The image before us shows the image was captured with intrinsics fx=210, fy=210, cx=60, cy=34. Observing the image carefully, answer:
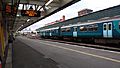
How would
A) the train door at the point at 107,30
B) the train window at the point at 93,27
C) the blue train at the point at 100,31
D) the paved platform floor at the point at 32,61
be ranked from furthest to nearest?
the train window at the point at 93,27, the train door at the point at 107,30, the blue train at the point at 100,31, the paved platform floor at the point at 32,61

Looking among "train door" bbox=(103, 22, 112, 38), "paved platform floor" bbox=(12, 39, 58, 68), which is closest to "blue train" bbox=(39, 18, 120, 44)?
"train door" bbox=(103, 22, 112, 38)

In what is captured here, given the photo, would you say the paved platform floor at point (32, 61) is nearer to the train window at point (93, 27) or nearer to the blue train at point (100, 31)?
the blue train at point (100, 31)

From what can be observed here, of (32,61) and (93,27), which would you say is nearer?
(32,61)

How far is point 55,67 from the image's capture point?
9.77 metres

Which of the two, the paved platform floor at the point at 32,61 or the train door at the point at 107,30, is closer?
the paved platform floor at the point at 32,61

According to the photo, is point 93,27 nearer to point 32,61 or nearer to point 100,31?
point 100,31

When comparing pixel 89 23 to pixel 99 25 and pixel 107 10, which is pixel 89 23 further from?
pixel 107 10

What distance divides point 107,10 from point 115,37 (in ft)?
34.1

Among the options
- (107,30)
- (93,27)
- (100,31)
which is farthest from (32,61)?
(93,27)

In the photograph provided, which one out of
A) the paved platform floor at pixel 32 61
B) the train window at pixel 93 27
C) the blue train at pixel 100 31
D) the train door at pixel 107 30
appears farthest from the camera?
the train window at pixel 93 27

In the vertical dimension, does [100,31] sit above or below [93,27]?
below

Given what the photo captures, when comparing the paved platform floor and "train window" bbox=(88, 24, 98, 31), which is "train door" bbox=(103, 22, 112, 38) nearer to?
"train window" bbox=(88, 24, 98, 31)

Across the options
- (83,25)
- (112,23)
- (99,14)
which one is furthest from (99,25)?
(99,14)

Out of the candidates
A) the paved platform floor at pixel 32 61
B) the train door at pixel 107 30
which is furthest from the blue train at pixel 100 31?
the paved platform floor at pixel 32 61
